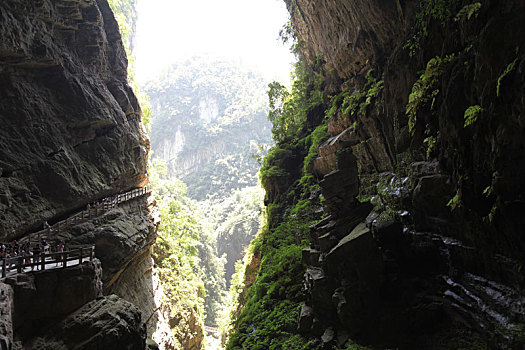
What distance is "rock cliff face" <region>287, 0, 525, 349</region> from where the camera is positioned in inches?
234

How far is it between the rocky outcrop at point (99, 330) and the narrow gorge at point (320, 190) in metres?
0.06

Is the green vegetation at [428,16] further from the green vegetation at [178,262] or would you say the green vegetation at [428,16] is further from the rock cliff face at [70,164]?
the green vegetation at [178,262]

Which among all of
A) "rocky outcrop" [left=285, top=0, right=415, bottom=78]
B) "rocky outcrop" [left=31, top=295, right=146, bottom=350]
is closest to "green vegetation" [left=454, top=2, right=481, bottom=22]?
"rocky outcrop" [left=285, top=0, right=415, bottom=78]

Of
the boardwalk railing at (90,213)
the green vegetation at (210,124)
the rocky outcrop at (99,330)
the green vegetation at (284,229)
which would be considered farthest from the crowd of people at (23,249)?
the green vegetation at (210,124)

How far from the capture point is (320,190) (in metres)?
16.8

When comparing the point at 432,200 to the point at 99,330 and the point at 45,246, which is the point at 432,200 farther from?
the point at 45,246

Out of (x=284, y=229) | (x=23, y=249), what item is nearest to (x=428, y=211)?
(x=284, y=229)

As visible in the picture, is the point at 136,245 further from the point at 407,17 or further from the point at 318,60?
the point at 318,60

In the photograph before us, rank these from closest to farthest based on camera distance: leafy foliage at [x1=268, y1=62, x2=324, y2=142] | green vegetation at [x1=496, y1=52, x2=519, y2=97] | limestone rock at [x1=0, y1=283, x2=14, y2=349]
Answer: green vegetation at [x1=496, y1=52, x2=519, y2=97]
limestone rock at [x1=0, y1=283, x2=14, y2=349]
leafy foliage at [x1=268, y1=62, x2=324, y2=142]

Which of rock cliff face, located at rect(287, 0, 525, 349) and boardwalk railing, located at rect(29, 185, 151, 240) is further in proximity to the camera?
boardwalk railing, located at rect(29, 185, 151, 240)

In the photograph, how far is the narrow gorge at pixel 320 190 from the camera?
6465 mm

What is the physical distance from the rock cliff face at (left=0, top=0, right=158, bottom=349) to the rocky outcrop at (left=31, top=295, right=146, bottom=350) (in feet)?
0.11

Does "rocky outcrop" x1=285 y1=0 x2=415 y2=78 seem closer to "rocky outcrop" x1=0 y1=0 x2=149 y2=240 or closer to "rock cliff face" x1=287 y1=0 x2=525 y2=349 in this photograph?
"rock cliff face" x1=287 y1=0 x2=525 y2=349

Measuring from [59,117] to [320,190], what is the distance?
16.2 metres
